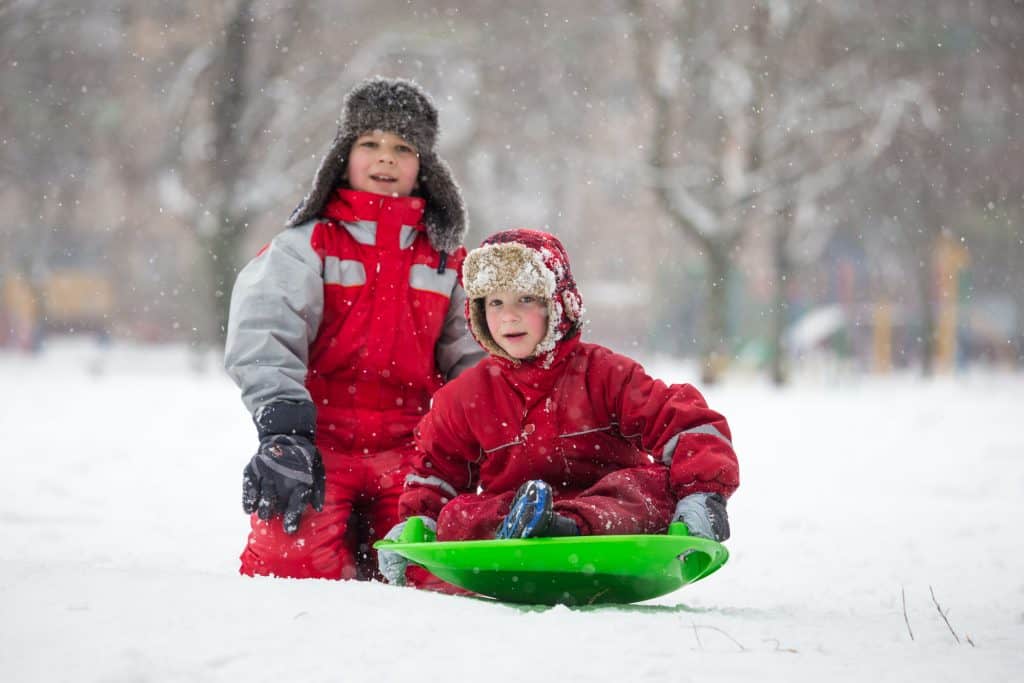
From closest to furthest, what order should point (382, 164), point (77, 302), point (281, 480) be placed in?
point (281, 480), point (382, 164), point (77, 302)

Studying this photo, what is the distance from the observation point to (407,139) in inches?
145

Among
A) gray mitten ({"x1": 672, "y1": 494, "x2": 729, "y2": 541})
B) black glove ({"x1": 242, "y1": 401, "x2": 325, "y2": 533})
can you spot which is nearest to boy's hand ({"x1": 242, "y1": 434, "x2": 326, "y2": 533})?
black glove ({"x1": 242, "y1": 401, "x2": 325, "y2": 533})

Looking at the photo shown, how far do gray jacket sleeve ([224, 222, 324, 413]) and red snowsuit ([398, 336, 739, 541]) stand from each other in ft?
1.59

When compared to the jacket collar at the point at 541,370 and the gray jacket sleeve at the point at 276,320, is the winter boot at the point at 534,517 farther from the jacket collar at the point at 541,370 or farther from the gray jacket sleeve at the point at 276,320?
the gray jacket sleeve at the point at 276,320

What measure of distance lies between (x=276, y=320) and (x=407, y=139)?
2.77ft

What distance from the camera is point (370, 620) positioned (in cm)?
214

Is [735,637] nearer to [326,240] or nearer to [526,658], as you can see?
[526,658]

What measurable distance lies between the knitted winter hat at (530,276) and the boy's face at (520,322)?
0.02 metres

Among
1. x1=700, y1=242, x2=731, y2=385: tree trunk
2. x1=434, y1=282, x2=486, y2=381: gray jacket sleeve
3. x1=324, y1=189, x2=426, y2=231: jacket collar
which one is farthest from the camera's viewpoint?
x1=700, y1=242, x2=731, y2=385: tree trunk

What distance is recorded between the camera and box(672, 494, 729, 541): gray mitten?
102 inches

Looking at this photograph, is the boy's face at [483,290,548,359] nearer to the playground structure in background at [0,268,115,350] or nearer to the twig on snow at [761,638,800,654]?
the twig on snow at [761,638,800,654]

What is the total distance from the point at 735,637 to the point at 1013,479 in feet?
16.8

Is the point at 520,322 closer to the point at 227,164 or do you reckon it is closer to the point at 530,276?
the point at 530,276

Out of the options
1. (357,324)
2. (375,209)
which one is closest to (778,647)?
(357,324)
